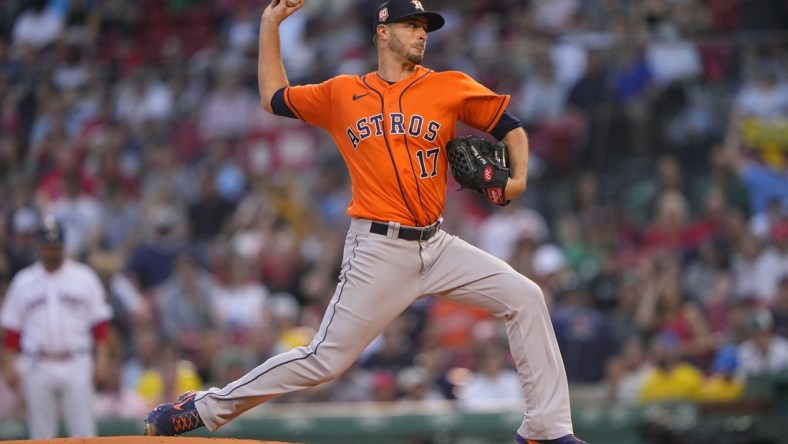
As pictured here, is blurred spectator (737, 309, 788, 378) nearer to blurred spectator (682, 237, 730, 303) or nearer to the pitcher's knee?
blurred spectator (682, 237, 730, 303)

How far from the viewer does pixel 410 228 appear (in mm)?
5547

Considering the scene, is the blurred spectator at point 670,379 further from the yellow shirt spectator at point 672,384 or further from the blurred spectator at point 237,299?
the blurred spectator at point 237,299

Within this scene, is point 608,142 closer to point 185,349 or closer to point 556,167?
point 556,167

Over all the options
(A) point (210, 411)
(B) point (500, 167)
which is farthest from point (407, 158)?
(A) point (210, 411)

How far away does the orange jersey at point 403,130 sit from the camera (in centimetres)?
553

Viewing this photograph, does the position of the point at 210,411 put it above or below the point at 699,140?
below

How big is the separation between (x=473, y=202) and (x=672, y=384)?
2.87 metres

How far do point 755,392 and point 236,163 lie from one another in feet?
19.3

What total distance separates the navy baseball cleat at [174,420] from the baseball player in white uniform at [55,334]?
11.3 ft

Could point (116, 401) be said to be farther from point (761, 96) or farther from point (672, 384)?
point (761, 96)

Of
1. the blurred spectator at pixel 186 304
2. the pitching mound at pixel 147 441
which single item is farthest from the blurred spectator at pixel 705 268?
the pitching mound at pixel 147 441

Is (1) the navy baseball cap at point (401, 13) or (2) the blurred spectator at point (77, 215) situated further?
(2) the blurred spectator at point (77, 215)

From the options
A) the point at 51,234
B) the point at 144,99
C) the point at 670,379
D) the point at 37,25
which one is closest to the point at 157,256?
the point at 144,99

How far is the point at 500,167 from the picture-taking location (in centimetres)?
558
